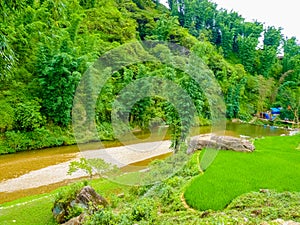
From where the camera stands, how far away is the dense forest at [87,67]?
1312cm

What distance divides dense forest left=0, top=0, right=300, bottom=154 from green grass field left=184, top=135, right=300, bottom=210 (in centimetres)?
384

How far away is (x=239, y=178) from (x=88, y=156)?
10.5 m

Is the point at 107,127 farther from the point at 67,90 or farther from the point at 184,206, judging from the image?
the point at 184,206

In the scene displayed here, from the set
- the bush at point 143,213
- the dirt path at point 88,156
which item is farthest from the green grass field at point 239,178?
the dirt path at point 88,156

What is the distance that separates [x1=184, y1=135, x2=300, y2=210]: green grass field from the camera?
6.50 metres

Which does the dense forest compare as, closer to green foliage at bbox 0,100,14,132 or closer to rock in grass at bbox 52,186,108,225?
Answer: green foliage at bbox 0,100,14,132

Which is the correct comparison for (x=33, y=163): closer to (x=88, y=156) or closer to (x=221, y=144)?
(x=88, y=156)

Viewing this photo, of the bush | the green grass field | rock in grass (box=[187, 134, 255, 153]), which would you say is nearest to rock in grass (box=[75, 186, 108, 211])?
the bush

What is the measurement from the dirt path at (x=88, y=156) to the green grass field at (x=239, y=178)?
6.39 metres

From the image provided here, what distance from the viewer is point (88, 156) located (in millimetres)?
16406

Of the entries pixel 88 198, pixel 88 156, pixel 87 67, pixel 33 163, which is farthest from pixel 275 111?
pixel 88 198

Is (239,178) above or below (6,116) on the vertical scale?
below

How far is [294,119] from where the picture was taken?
1401 inches

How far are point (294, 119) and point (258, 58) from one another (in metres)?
22.9
